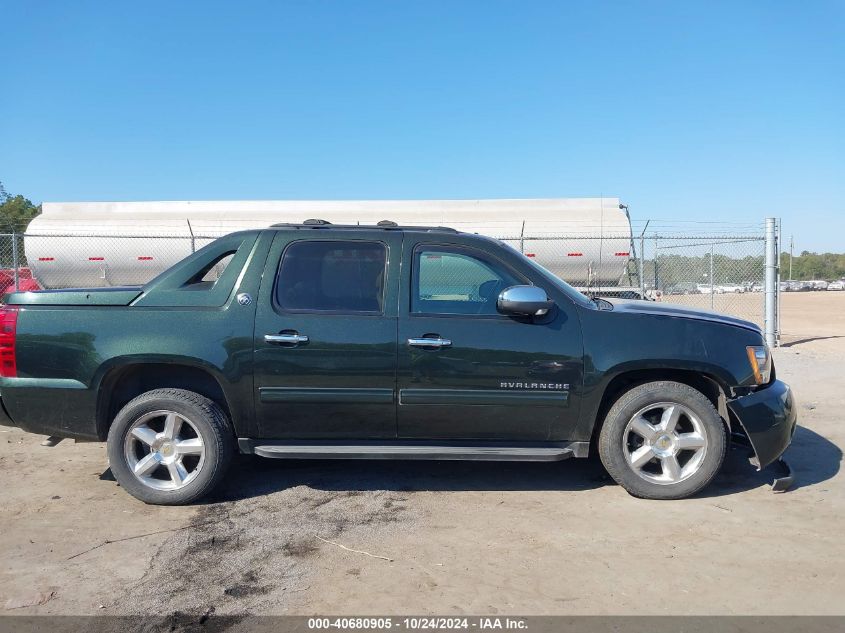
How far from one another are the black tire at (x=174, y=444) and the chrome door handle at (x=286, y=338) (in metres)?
0.62

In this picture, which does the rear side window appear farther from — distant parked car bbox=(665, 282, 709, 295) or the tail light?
distant parked car bbox=(665, 282, 709, 295)

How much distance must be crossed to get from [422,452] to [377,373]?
60 centimetres

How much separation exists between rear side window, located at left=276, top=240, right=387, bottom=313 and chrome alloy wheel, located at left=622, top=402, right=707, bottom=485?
1.91m

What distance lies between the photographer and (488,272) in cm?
475

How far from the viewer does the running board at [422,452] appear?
14.7 ft

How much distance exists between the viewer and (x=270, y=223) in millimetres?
15688

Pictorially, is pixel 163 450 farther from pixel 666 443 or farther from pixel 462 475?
pixel 666 443

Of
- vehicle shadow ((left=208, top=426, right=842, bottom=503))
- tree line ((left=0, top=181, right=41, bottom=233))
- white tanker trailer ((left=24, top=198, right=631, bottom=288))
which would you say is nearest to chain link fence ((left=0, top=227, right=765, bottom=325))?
white tanker trailer ((left=24, top=198, right=631, bottom=288))

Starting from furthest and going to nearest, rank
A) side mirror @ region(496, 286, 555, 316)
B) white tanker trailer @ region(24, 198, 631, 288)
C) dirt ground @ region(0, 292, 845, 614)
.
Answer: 1. white tanker trailer @ region(24, 198, 631, 288)
2. side mirror @ region(496, 286, 555, 316)
3. dirt ground @ region(0, 292, 845, 614)

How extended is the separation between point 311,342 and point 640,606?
246cm

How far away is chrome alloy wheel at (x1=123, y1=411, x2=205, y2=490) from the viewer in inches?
179

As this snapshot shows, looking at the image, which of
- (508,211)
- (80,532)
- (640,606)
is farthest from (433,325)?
(508,211)

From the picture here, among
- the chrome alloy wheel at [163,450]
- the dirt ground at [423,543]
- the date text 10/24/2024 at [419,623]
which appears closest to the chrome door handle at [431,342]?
the dirt ground at [423,543]

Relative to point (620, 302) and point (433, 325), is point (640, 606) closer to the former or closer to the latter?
point (433, 325)
